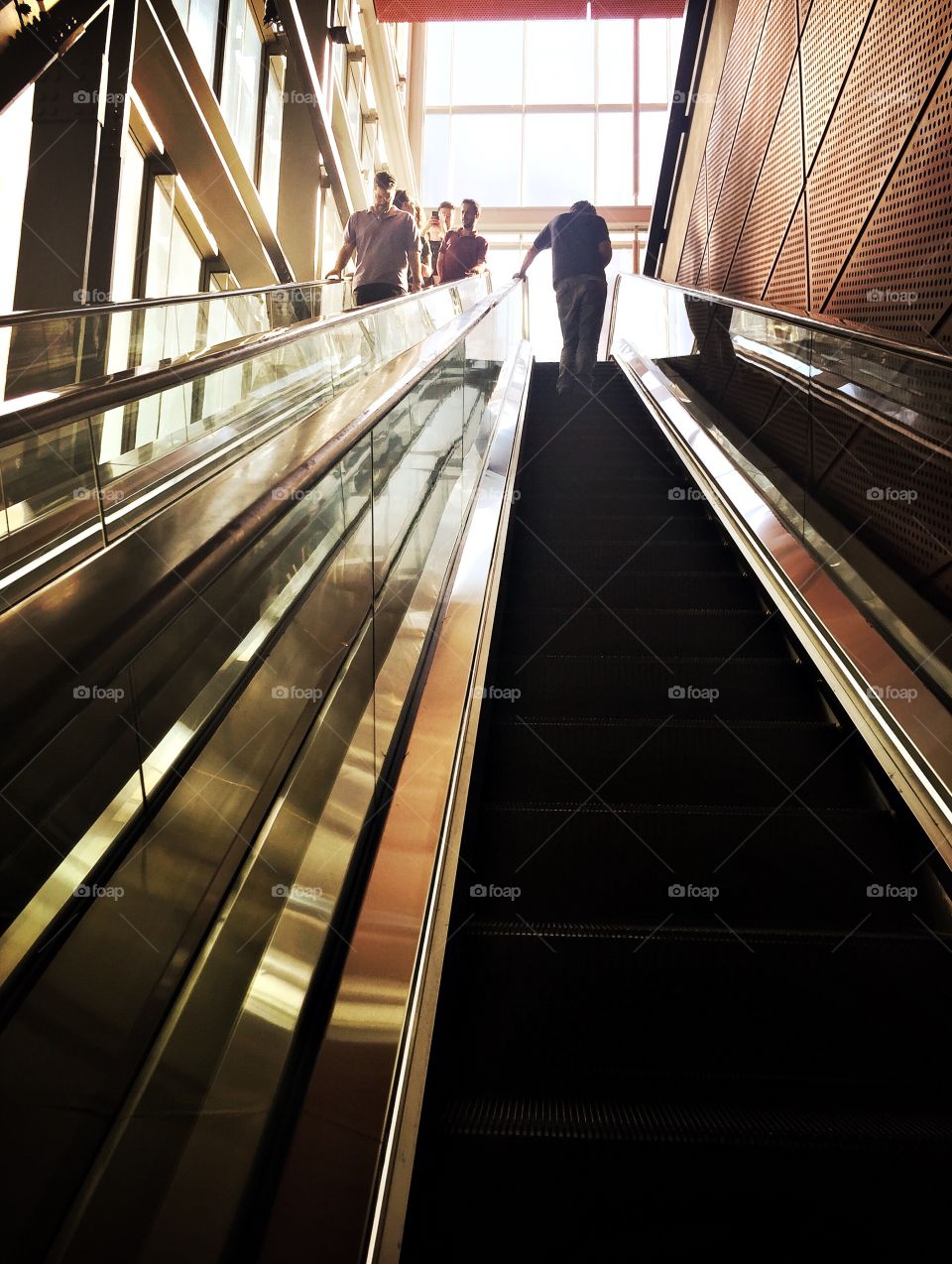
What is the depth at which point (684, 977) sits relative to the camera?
1953mm

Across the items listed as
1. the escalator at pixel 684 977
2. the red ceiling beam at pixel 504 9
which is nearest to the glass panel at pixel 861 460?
the escalator at pixel 684 977

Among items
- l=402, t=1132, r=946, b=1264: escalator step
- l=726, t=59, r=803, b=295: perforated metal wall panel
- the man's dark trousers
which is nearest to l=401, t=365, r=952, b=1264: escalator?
l=402, t=1132, r=946, b=1264: escalator step

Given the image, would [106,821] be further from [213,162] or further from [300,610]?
[213,162]

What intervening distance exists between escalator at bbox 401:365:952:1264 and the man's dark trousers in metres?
4.00

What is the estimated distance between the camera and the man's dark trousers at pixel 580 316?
22.0 ft

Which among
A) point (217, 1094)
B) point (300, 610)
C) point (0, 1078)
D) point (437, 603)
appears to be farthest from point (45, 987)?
point (437, 603)

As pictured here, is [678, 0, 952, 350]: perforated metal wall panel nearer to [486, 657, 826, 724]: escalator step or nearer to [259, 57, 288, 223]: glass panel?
[486, 657, 826, 724]: escalator step

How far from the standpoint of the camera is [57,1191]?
1285 mm

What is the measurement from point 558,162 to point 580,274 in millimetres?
12585

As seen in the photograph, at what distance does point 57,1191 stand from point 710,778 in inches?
73.3

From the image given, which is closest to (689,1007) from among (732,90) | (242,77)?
(732,90)

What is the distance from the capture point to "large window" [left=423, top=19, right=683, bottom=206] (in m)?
17.5

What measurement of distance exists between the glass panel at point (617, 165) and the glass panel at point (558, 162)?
0.19 metres

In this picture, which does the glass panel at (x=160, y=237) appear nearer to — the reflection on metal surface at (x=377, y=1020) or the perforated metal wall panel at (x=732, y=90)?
the perforated metal wall panel at (x=732, y=90)
